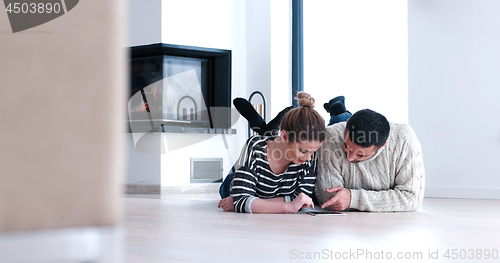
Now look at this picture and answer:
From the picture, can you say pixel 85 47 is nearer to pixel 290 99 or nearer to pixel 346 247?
pixel 346 247

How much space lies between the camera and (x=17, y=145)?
1.23 ft

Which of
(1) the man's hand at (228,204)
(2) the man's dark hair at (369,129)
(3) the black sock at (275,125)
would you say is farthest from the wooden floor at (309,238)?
(3) the black sock at (275,125)

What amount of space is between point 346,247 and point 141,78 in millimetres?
3691

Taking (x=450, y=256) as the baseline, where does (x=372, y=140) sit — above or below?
above

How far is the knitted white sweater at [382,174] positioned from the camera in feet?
7.16

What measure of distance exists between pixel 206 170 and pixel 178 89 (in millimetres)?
832

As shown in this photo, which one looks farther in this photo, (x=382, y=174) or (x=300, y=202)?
(x=382, y=174)

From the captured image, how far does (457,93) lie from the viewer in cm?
370

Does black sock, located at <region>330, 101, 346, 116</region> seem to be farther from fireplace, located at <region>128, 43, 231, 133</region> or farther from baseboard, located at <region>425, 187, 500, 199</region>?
fireplace, located at <region>128, 43, 231, 133</region>

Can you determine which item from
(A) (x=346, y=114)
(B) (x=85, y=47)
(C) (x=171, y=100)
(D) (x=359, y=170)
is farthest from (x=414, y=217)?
(C) (x=171, y=100)

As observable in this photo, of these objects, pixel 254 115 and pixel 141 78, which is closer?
pixel 254 115

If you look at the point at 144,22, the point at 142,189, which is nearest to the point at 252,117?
the point at 142,189

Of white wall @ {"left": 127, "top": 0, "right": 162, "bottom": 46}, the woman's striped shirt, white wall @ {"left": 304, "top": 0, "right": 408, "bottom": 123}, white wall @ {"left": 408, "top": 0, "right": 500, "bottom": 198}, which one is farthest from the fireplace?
the woman's striped shirt

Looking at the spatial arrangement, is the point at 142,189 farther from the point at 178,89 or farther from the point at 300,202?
the point at 300,202
